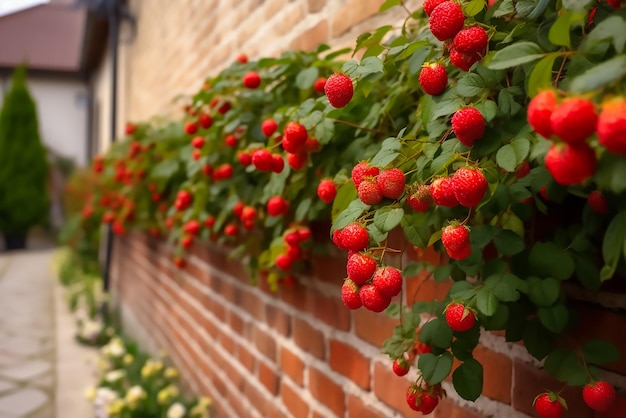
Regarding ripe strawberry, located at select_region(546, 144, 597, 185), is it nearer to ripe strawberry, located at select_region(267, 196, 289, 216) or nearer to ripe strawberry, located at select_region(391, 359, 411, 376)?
ripe strawberry, located at select_region(391, 359, 411, 376)

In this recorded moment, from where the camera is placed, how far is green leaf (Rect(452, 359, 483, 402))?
692mm

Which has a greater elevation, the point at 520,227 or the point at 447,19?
the point at 447,19

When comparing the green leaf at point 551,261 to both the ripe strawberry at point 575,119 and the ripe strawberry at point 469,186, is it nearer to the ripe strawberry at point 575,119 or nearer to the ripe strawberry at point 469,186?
the ripe strawberry at point 469,186

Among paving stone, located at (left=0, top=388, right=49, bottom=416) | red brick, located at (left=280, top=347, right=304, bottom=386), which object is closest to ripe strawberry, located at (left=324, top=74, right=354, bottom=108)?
red brick, located at (left=280, top=347, right=304, bottom=386)

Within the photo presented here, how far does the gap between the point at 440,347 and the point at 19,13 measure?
666 inches

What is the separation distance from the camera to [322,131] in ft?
2.95

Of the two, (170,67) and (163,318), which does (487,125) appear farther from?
(170,67)

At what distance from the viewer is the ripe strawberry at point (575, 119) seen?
1.18 feet

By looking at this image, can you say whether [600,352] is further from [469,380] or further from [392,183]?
[392,183]

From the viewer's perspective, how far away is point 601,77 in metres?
0.37

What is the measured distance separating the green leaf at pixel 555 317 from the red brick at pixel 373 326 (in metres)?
→ 0.44

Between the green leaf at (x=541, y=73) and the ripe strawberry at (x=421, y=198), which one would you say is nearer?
the green leaf at (x=541, y=73)

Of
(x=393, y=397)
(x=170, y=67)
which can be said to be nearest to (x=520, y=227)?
(x=393, y=397)

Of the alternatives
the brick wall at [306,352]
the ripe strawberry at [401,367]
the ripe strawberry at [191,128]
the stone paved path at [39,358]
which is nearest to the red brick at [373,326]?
the brick wall at [306,352]
